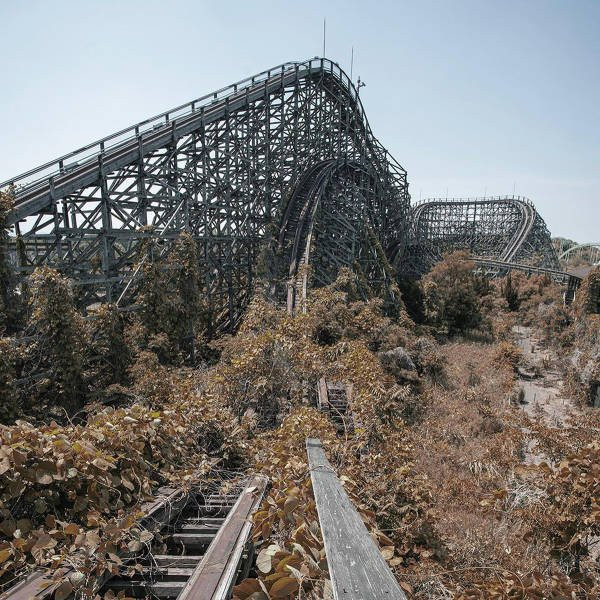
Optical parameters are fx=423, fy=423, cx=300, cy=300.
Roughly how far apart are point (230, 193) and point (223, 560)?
1540 centimetres

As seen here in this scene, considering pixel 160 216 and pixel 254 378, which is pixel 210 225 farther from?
pixel 254 378

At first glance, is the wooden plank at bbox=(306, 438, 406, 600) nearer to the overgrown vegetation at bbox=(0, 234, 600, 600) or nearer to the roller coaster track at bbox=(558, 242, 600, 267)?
the overgrown vegetation at bbox=(0, 234, 600, 600)

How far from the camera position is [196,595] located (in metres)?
1.86

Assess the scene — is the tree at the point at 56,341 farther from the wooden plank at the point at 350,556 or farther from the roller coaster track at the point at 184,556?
the wooden plank at the point at 350,556

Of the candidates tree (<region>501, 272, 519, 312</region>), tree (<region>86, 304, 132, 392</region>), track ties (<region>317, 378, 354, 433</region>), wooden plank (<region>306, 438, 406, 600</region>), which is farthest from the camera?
tree (<region>501, 272, 519, 312</region>)

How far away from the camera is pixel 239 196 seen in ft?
56.1

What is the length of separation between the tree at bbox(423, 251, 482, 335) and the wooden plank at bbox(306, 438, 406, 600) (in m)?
19.1

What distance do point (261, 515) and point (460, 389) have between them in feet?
37.9

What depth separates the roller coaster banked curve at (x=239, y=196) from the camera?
1039 centimetres

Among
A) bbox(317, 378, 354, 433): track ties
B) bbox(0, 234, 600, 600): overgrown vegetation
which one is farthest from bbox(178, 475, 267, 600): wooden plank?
bbox(317, 378, 354, 433): track ties

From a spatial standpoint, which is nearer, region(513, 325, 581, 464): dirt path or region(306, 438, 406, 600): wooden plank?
region(306, 438, 406, 600): wooden plank

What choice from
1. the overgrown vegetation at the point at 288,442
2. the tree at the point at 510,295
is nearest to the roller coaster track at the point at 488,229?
the tree at the point at 510,295

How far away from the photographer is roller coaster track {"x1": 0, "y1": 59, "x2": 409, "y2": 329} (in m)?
10.3

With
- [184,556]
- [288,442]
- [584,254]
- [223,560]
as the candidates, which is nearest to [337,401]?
[288,442]
